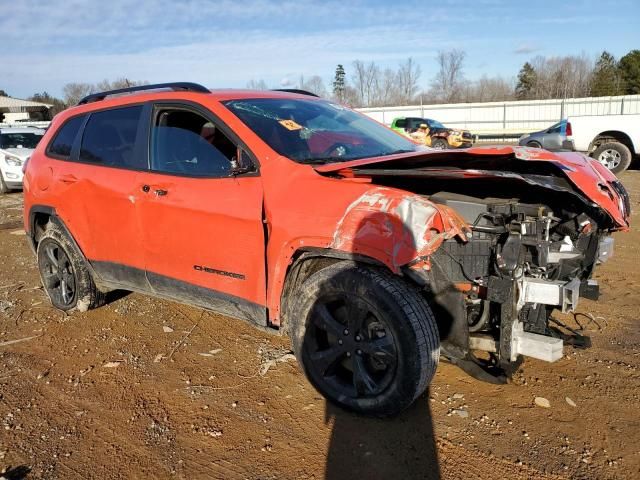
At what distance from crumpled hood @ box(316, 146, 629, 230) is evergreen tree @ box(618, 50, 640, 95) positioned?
4400cm

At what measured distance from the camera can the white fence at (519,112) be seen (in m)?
27.6

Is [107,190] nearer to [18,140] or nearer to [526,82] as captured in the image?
[18,140]

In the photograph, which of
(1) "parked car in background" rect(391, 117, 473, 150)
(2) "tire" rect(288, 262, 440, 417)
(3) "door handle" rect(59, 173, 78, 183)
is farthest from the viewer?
(1) "parked car in background" rect(391, 117, 473, 150)

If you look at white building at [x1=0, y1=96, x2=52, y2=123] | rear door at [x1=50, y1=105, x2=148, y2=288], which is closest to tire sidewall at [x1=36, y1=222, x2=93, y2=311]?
rear door at [x1=50, y1=105, x2=148, y2=288]

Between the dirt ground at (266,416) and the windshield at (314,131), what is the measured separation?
4.90 feet

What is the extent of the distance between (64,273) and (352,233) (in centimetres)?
322

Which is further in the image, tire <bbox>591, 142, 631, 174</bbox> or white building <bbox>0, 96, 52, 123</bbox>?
white building <bbox>0, 96, 52, 123</bbox>

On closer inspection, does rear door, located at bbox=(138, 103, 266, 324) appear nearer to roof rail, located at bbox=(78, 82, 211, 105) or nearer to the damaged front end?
roof rail, located at bbox=(78, 82, 211, 105)

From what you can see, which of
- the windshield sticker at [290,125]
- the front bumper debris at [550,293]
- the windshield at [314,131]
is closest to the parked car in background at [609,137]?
the windshield at [314,131]

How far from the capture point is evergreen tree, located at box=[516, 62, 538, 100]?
5503 centimetres

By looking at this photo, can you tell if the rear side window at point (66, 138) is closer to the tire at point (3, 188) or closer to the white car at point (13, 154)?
the white car at point (13, 154)

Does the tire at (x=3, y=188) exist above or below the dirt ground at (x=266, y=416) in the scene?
above

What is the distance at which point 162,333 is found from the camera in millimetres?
4312

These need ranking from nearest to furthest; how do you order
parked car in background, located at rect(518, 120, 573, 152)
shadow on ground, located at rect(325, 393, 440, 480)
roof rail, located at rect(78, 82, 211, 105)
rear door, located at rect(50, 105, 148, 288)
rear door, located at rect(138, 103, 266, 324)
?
shadow on ground, located at rect(325, 393, 440, 480), rear door, located at rect(138, 103, 266, 324), roof rail, located at rect(78, 82, 211, 105), rear door, located at rect(50, 105, 148, 288), parked car in background, located at rect(518, 120, 573, 152)
